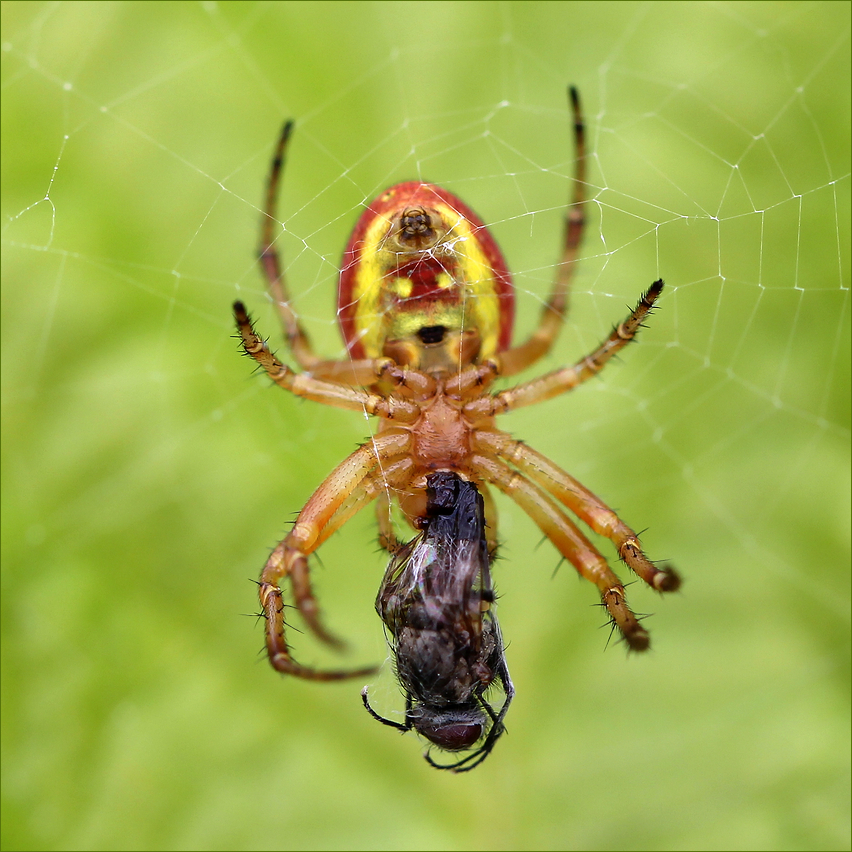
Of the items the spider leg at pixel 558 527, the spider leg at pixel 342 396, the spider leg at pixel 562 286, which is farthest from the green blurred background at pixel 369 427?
the spider leg at pixel 558 527

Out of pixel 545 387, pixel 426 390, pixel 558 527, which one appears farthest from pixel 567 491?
pixel 426 390

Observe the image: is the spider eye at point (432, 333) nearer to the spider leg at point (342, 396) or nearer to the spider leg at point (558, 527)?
the spider leg at point (342, 396)

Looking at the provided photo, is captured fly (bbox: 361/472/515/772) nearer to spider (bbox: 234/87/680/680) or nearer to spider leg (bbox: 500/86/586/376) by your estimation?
spider (bbox: 234/87/680/680)

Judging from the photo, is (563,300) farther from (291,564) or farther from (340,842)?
(340,842)

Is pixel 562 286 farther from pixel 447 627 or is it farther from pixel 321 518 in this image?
pixel 447 627

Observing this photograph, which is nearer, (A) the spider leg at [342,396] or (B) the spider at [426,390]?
(B) the spider at [426,390]
